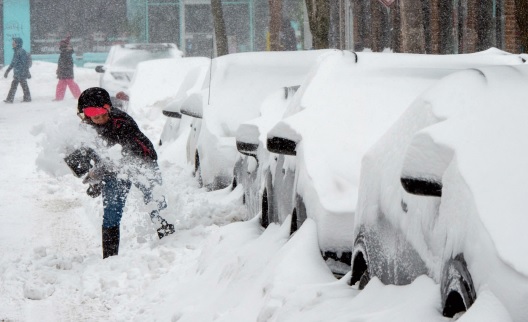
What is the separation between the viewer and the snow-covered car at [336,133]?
5.55m

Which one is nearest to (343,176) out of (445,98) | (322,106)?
(322,106)

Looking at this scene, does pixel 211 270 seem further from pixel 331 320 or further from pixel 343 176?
pixel 331 320

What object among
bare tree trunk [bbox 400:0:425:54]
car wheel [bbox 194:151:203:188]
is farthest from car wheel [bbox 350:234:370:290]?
bare tree trunk [bbox 400:0:425:54]

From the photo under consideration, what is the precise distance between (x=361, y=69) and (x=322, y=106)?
1.98 feet

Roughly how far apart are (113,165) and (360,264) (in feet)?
13.1

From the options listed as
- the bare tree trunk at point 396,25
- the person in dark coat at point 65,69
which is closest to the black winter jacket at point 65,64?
the person in dark coat at point 65,69

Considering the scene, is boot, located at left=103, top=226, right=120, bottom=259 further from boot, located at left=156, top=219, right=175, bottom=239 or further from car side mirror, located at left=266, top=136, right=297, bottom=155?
car side mirror, located at left=266, top=136, right=297, bottom=155

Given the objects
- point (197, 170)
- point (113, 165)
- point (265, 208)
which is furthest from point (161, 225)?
point (197, 170)

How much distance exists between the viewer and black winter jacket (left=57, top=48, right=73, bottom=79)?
29.4 metres

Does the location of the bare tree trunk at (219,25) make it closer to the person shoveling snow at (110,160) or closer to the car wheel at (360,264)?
the person shoveling snow at (110,160)

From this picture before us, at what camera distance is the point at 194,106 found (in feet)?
36.7

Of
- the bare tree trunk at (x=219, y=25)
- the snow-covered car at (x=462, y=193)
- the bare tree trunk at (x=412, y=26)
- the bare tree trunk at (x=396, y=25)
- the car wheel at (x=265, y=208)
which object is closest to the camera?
the snow-covered car at (x=462, y=193)

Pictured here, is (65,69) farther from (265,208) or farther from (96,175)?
(265,208)

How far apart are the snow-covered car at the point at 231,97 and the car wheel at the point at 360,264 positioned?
5321 millimetres
